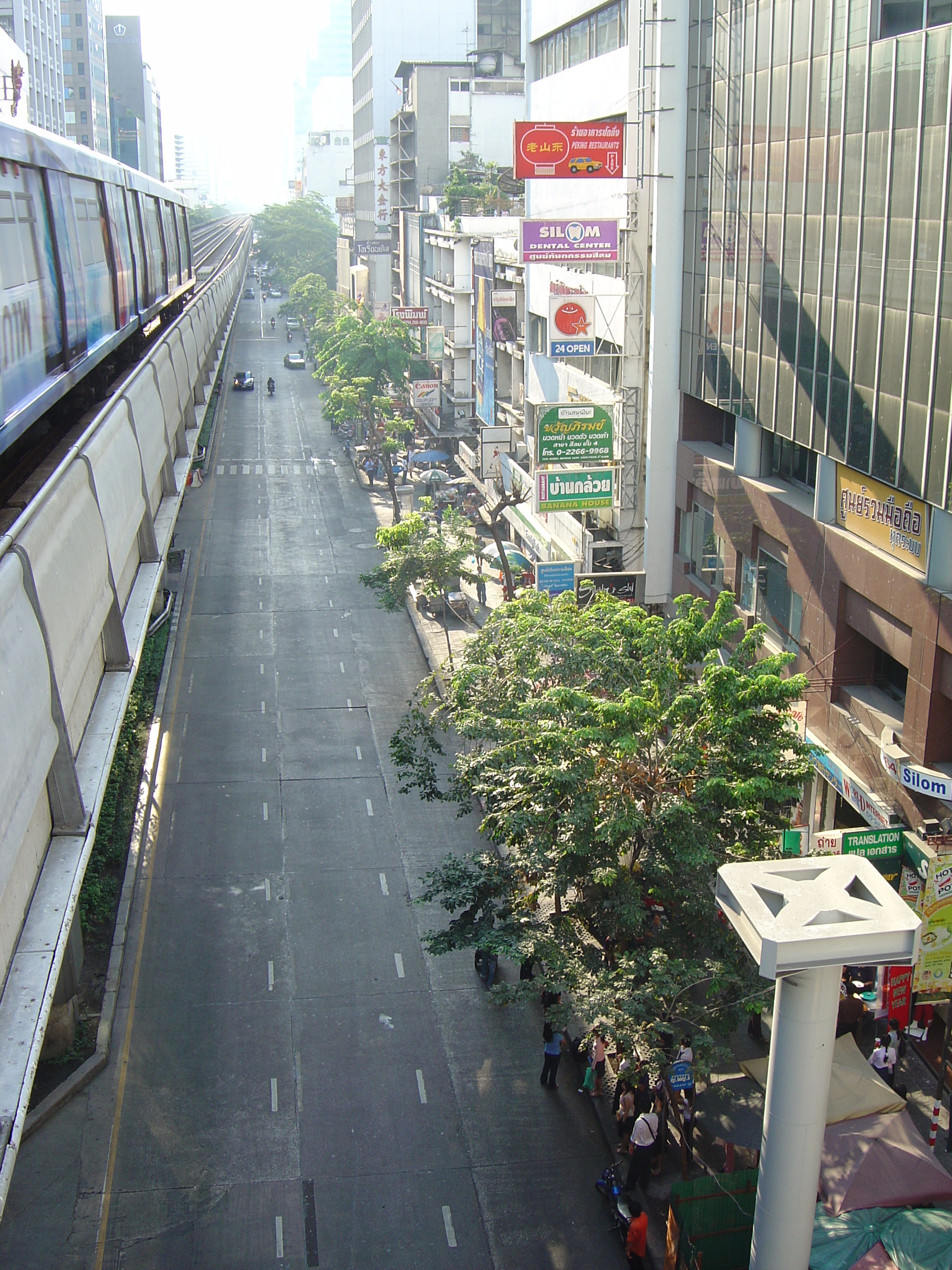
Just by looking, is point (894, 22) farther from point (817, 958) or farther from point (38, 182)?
point (817, 958)

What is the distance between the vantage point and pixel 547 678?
17.2m

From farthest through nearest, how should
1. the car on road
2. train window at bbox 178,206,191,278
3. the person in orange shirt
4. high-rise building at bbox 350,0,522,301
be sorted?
high-rise building at bbox 350,0,522,301
train window at bbox 178,206,191,278
the car on road
the person in orange shirt

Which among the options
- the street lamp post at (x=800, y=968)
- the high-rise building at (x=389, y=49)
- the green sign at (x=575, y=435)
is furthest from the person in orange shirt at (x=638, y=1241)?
the high-rise building at (x=389, y=49)

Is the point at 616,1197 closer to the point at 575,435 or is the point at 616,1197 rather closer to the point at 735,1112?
the point at 735,1112

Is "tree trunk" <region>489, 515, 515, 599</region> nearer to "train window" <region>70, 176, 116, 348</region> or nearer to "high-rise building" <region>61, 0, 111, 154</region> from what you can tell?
"train window" <region>70, 176, 116, 348</region>

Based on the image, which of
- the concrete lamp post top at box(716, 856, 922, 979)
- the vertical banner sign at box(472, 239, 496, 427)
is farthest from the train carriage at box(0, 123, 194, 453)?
the vertical banner sign at box(472, 239, 496, 427)

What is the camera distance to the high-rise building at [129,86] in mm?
156750

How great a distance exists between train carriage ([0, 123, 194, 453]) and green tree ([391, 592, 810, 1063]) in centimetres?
710

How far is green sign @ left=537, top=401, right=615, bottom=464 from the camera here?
1136 inches

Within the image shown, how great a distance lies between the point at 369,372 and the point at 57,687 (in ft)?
182

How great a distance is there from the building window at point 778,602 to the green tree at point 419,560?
32.8ft

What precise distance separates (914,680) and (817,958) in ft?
29.0

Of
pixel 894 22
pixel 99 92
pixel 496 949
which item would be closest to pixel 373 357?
pixel 894 22

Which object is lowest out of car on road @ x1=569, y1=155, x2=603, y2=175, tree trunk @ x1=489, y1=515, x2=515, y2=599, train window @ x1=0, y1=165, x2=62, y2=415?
tree trunk @ x1=489, y1=515, x2=515, y2=599
